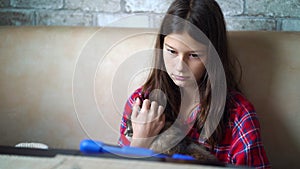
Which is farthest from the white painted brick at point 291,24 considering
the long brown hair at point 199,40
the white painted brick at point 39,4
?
the white painted brick at point 39,4

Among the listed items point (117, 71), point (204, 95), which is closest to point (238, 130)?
point (204, 95)

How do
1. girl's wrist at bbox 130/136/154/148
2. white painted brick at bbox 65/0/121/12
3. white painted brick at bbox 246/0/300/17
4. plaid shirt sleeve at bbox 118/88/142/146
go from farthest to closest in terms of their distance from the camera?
1. white painted brick at bbox 65/0/121/12
2. white painted brick at bbox 246/0/300/17
3. plaid shirt sleeve at bbox 118/88/142/146
4. girl's wrist at bbox 130/136/154/148

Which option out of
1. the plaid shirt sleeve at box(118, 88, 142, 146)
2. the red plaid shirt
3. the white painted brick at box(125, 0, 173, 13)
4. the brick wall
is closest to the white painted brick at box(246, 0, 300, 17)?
the brick wall

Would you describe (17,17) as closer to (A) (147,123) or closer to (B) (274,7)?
(A) (147,123)

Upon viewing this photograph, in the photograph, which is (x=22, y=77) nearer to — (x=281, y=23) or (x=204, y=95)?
(x=204, y=95)

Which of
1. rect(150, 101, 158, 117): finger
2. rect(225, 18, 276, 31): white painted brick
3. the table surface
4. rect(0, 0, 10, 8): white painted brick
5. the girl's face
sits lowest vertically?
rect(150, 101, 158, 117): finger

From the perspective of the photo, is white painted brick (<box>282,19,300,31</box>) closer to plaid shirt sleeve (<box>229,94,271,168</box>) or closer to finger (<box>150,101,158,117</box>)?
plaid shirt sleeve (<box>229,94,271,168</box>)

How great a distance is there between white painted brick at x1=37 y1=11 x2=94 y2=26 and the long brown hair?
1.56ft

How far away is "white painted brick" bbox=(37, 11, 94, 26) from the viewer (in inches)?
54.6

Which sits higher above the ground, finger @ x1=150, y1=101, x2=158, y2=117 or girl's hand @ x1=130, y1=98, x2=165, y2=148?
finger @ x1=150, y1=101, x2=158, y2=117

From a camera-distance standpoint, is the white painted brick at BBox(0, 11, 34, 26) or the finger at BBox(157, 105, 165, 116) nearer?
the finger at BBox(157, 105, 165, 116)

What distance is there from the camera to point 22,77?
1.22 metres

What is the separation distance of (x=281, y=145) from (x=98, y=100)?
0.55 m

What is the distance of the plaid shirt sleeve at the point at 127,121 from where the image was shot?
92 cm
